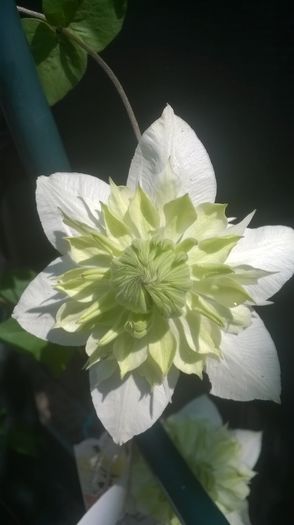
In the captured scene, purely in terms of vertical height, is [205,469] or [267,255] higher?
[267,255]

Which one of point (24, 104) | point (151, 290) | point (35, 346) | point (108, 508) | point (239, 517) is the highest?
point (24, 104)

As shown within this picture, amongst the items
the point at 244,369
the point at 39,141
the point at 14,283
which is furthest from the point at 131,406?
the point at 14,283

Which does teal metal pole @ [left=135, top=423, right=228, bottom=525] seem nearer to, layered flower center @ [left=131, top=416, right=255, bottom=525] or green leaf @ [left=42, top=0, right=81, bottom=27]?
layered flower center @ [left=131, top=416, right=255, bottom=525]

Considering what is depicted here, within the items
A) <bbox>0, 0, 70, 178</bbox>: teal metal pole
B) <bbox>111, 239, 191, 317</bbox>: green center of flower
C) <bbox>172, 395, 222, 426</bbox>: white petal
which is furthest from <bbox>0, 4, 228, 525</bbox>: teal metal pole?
<bbox>172, 395, 222, 426</bbox>: white petal

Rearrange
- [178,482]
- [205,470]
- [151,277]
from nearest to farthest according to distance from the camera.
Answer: [151,277] < [178,482] < [205,470]

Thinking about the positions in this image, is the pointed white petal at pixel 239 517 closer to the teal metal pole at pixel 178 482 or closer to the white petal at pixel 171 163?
the teal metal pole at pixel 178 482

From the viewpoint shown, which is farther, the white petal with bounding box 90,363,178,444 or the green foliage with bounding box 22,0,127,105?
→ the green foliage with bounding box 22,0,127,105

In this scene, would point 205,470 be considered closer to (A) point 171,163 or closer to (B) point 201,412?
(B) point 201,412
